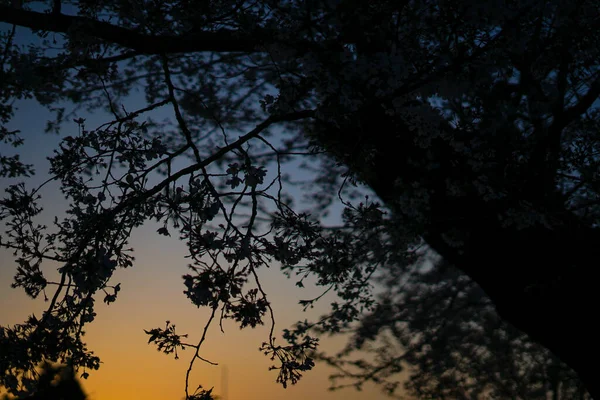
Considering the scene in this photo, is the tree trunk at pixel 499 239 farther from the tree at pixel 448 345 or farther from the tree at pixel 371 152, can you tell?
the tree at pixel 448 345

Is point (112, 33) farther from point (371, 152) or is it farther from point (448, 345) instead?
point (448, 345)

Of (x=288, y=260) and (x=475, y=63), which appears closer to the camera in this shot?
(x=475, y=63)

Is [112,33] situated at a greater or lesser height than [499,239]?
greater

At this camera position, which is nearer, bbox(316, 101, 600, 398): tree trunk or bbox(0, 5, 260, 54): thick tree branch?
bbox(316, 101, 600, 398): tree trunk

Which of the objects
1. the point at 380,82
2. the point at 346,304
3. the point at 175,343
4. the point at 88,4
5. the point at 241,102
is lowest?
the point at 175,343

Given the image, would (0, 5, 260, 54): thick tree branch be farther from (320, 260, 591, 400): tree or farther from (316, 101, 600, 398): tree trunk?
(320, 260, 591, 400): tree

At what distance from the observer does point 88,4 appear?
507 centimetres

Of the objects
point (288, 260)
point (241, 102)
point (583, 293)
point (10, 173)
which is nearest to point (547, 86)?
point (583, 293)

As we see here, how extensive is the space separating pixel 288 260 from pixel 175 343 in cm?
110

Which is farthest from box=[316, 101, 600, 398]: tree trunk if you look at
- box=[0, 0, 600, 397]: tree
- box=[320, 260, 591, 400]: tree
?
box=[320, 260, 591, 400]: tree

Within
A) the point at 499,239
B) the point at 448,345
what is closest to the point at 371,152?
the point at 499,239

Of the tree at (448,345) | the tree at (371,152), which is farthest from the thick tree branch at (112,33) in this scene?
the tree at (448,345)

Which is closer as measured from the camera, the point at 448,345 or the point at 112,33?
the point at 112,33

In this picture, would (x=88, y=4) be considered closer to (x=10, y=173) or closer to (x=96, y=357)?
(x=10, y=173)
